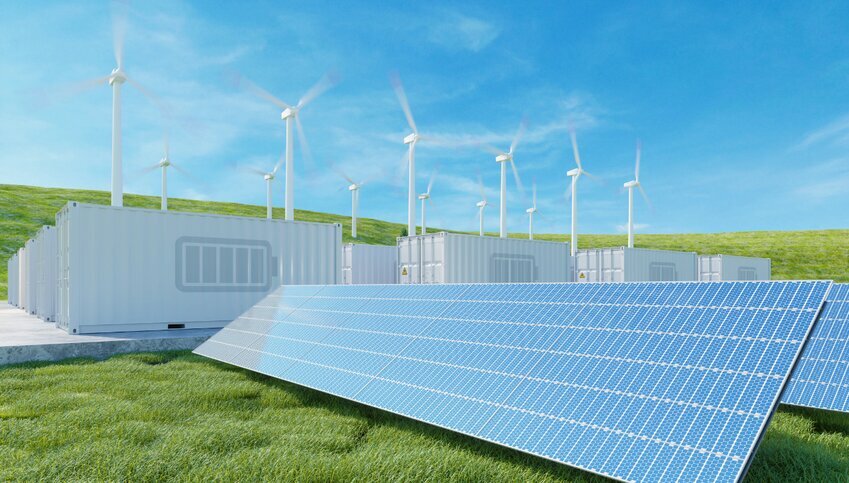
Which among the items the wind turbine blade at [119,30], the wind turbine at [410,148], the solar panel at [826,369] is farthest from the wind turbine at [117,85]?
the solar panel at [826,369]

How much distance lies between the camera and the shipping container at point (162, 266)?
14.0 m

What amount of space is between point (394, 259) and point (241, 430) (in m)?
22.7

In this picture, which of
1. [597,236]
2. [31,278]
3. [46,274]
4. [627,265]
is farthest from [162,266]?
[597,236]

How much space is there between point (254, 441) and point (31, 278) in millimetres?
24911

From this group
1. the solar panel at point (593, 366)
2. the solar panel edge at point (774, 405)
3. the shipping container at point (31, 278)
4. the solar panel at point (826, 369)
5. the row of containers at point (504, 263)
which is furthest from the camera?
the shipping container at point (31, 278)

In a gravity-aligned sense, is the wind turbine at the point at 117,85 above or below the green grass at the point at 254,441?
above

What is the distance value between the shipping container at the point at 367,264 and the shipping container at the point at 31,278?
13366mm

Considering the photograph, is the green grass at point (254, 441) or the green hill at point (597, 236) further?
the green hill at point (597, 236)

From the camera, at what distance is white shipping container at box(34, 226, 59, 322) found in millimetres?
17641

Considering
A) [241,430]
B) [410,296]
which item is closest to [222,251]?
[410,296]

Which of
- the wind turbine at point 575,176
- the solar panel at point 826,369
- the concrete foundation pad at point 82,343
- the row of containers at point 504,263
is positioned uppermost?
the wind turbine at point 575,176

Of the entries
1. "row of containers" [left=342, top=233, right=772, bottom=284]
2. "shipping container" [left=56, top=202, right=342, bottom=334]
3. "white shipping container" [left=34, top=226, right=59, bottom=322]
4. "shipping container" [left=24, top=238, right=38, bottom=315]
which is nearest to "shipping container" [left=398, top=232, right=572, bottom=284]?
"row of containers" [left=342, top=233, right=772, bottom=284]

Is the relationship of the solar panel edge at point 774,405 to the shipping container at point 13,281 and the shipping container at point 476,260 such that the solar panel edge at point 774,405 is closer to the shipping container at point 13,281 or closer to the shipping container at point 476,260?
the shipping container at point 476,260

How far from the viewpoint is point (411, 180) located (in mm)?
35000
